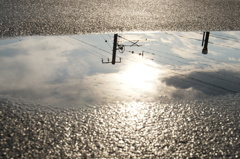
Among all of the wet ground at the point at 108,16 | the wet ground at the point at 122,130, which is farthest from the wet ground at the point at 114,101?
the wet ground at the point at 108,16

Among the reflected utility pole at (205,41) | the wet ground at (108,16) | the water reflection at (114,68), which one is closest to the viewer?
the water reflection at (114,68)

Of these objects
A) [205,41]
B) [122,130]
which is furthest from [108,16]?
[122,130]

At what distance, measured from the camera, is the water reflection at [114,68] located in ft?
11.0

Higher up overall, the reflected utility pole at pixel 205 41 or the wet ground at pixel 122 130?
the reflected utility pole at pixel 205 41

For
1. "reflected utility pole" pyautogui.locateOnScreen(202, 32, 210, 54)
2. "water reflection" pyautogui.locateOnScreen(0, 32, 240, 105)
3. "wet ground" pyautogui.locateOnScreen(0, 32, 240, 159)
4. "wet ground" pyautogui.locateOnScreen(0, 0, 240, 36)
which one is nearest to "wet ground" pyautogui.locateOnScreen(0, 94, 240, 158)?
"wet ground" pyautogui.locateOnScreen(0, 32, 240, 159)

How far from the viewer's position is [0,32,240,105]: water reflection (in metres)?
3.34

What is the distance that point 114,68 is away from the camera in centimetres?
424

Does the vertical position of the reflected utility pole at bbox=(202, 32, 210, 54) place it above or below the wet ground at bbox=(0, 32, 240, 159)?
above

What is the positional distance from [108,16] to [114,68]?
3.37 m

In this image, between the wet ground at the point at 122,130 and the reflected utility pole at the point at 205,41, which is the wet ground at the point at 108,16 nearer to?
the reflected utility pole at the point at 205,41

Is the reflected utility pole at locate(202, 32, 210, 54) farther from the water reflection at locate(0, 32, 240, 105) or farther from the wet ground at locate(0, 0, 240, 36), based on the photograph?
the wet ground at locate(0, 0, 240, 36)

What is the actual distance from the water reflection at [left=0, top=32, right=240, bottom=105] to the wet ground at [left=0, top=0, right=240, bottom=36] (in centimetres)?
58

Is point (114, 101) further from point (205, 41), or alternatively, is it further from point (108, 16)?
point (108, 16)

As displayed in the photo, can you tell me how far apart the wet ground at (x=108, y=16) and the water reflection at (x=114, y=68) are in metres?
0.58
